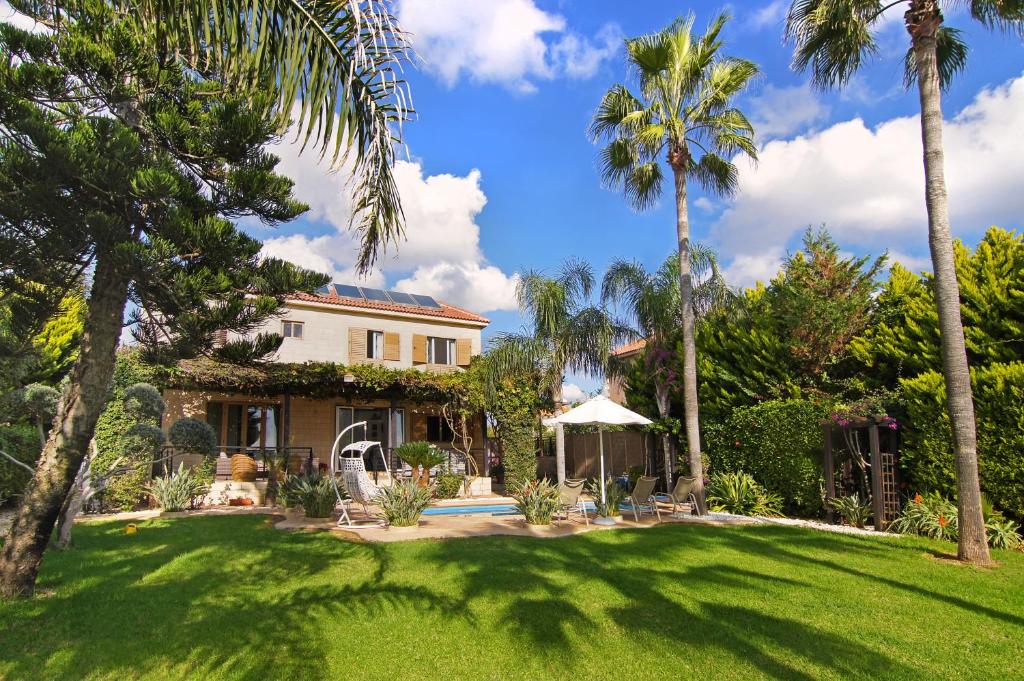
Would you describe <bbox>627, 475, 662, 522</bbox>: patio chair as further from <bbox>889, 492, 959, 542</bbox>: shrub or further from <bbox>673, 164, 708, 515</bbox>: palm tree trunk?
<bbox>889, 492, 959, 542</bbox>: shrub

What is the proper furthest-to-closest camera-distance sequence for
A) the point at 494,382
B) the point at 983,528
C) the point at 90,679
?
the point at 494,382
the point at 983,528
the point at 90,679

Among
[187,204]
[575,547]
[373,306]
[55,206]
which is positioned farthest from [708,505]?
[373,306]

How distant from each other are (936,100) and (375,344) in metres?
18.3

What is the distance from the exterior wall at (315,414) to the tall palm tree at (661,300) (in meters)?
7.62

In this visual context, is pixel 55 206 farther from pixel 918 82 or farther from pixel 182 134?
pixel 918 82

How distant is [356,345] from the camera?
21.9m

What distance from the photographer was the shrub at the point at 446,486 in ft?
53.9

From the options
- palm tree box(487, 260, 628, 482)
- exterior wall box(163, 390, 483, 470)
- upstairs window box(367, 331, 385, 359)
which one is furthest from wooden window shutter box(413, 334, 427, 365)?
palm tree box(487, 260, 628, 482)

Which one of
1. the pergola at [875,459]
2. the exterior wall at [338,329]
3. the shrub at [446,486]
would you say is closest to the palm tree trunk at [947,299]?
the pergola at [875,459]

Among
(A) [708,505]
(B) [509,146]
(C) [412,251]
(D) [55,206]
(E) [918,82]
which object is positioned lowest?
(A) [708,505]

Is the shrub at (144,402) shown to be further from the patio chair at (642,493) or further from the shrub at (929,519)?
the shrub at (929,519)

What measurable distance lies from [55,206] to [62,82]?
1.16 metres

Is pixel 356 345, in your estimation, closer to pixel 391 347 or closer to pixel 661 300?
pixel 391 347

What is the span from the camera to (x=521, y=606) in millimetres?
5383
